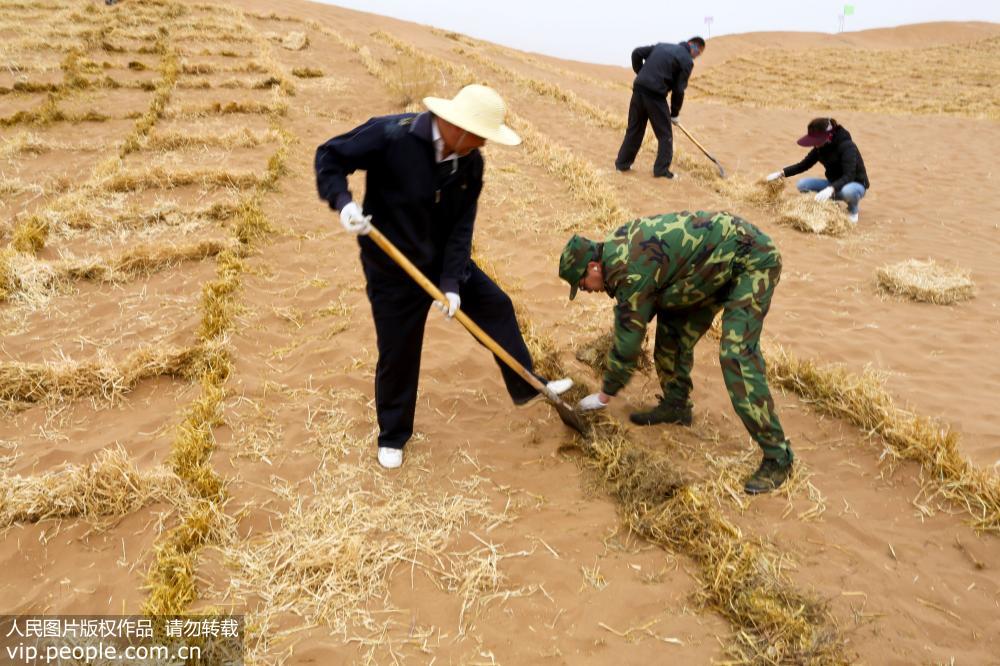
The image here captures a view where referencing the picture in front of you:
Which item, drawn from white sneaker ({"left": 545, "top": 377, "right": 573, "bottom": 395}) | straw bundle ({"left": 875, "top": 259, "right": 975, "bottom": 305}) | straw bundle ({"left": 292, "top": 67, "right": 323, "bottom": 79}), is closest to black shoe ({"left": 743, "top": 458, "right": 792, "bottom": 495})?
white sneaker ({"left": 545, "top": 377, "right": 573, "bottom": 395})

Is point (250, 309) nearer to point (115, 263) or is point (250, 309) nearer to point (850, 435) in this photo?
point (115, 263)

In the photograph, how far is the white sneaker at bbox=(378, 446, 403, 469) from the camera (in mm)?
3283

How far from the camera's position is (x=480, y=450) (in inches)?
137

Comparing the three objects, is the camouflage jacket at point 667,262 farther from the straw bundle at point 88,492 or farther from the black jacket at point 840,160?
the black jacket at point 840,160

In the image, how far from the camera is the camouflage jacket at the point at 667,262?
2.80 meters

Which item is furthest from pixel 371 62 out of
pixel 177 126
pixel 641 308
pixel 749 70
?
pixel 749 70

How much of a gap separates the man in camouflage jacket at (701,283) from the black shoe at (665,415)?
59cm

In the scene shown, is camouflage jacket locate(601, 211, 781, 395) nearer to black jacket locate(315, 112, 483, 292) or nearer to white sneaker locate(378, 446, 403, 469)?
black jacket locate(315, 112, 483, 292)

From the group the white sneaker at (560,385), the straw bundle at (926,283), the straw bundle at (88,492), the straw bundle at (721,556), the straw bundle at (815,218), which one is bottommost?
Result: the straw bundle at (88,492)

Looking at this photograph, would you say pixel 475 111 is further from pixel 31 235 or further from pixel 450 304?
pixel 31 235

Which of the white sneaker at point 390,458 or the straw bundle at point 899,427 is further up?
the straw bundle at point 899,427

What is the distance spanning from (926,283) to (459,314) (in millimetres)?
4634

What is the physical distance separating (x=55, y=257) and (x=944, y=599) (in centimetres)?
684

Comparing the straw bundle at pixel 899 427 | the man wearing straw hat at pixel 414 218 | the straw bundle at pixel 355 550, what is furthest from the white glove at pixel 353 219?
the straw bundle at pixel 899 427
